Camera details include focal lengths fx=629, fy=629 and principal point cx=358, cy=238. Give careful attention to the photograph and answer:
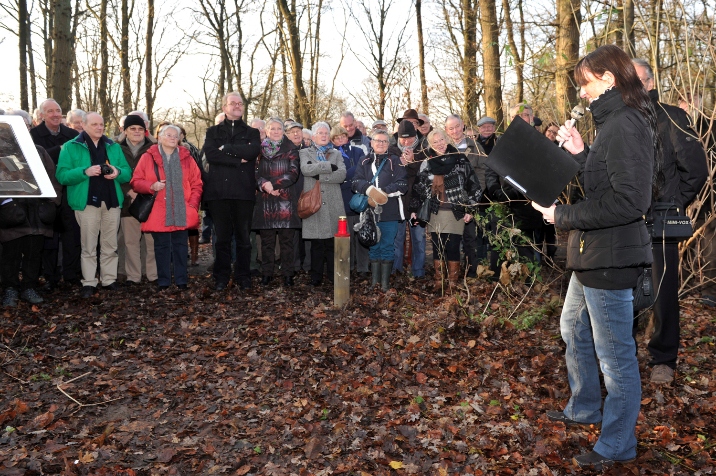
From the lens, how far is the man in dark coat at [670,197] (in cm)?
477

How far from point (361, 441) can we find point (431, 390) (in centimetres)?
99

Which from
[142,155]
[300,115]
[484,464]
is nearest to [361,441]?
[484,464]

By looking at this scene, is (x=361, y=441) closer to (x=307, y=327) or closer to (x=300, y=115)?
(x=307, y=327)

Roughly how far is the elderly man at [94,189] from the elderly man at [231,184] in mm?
1199

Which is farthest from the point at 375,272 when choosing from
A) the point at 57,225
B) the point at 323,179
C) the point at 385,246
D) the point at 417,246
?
the point at 57,225

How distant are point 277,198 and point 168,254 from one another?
1691 millimetres

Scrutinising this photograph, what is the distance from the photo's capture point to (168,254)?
870 centimetres

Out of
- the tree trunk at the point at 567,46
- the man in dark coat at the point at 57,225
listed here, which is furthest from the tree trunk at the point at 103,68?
the tree trunk at the point at 567,46

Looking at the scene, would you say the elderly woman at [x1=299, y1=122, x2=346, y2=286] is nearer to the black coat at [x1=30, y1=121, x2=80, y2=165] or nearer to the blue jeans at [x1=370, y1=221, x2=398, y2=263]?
the blue jeans at [x1=370, y1=221, x2=398, y2=263]

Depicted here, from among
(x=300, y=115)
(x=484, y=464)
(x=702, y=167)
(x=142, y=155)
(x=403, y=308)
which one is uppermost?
(x=300, y=115)

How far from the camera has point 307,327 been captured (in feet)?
22.1

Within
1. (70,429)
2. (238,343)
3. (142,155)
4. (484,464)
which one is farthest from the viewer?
(142,155)

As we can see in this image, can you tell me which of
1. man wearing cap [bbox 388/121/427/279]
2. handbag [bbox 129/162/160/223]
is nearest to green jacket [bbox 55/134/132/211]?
handbag [bbox 129/162/160/223]

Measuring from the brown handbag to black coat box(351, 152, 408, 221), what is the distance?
1.69ft
